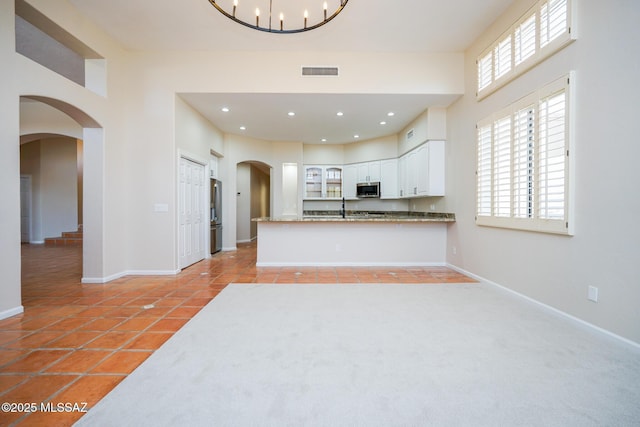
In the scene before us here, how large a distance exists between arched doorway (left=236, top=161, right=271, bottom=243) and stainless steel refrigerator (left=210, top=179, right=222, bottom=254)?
171 centimetres

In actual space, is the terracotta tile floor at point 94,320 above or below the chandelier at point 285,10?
below

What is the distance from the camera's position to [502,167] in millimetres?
3627

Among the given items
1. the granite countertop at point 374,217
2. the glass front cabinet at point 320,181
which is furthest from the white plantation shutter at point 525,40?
the glass front cabinet at point 320,181

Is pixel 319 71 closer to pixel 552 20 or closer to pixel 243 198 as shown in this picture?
pixel 552 20

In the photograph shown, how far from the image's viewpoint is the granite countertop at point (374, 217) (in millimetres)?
5156

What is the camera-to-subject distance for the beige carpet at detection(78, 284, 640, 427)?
1480 mm

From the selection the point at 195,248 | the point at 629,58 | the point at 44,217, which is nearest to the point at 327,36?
the point at 629,58

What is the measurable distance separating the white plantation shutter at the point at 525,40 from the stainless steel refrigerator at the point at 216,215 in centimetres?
584

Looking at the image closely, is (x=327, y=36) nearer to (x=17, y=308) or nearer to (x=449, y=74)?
(x=449, y=74)

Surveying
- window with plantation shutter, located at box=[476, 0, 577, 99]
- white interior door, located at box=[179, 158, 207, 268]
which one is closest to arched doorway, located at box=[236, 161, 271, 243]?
white interior door, located at box=[179, 158, 207, 268]

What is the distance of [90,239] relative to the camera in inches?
163

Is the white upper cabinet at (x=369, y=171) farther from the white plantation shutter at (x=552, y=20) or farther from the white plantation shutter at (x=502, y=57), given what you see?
the white plantation shutter at (x=552, y=20)

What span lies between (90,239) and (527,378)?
526 cm

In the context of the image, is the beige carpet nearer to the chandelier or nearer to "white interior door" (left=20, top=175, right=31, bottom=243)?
the chandelier
